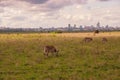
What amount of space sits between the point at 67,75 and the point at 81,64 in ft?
15.1

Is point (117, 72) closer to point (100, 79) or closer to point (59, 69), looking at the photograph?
point (100, 79)

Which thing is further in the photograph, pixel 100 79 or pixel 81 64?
pixel 81 64

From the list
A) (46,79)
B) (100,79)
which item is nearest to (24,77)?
(46,79)

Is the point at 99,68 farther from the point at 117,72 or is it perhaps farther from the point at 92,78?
the point at 92,78

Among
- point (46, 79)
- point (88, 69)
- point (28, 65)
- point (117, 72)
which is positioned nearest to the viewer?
point (46, 79)

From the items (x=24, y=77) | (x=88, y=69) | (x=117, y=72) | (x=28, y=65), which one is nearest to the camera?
(x=24, y=77)

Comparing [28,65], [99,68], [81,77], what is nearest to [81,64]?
[99,68]

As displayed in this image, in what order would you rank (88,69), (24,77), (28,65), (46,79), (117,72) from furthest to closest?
(28,65) → (88,69) → (117,72) → (24,77) → (46,79)

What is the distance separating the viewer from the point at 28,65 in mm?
21453

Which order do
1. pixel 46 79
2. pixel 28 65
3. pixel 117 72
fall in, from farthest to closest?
1. pixel 28 65
2. pixel 117 72
3. pixel 46 79

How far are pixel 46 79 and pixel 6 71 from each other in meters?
4.05

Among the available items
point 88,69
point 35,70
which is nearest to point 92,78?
point 88,69

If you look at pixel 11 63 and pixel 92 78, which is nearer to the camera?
pixel 92 78

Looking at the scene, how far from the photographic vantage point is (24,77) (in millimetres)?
16828
